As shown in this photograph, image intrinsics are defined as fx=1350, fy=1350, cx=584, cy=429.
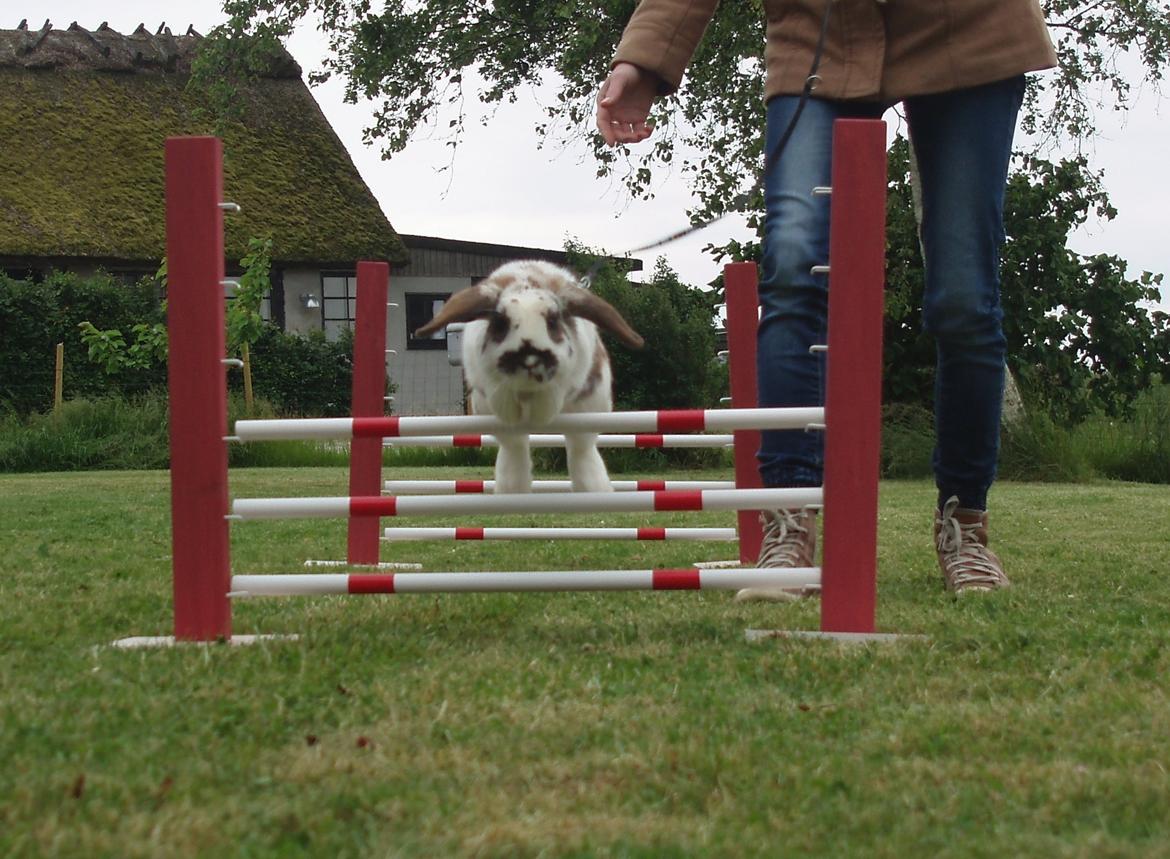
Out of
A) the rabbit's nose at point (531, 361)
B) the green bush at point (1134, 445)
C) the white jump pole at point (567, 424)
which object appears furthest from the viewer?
the green bush at point (1134, 445)

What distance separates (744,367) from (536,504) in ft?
5.90

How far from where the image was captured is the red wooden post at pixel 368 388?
180 inches

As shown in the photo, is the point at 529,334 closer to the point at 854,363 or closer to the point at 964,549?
the point at 854,363

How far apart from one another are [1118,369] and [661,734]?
1243cm

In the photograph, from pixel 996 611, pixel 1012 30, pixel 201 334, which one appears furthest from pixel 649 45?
pixel 996 611

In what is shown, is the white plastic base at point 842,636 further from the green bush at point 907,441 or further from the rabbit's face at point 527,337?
the green bush at point 907,441

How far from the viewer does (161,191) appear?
74.2ft

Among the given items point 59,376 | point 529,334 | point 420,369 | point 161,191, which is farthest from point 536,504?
point 161,191

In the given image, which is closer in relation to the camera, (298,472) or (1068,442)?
(1068,442)

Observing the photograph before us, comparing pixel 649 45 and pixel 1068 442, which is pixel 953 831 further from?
pixel 1068 442

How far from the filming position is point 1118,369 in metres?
13.3

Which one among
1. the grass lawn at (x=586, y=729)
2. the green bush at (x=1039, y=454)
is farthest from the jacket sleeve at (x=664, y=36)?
the green bush at (x=1039, y=454)

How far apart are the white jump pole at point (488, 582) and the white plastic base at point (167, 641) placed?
0.10 metres

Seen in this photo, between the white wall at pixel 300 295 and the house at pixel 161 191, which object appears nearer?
the house at pixel 161 191
